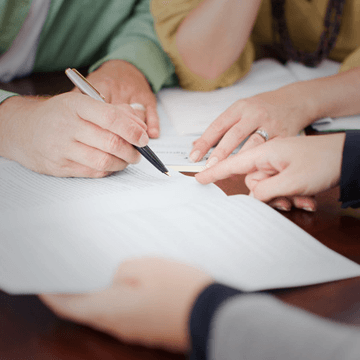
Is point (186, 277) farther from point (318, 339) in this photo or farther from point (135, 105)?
point (135, 105)

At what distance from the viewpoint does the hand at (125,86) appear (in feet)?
2.35

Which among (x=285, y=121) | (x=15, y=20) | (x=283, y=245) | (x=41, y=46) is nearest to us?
(x=283, y=245)

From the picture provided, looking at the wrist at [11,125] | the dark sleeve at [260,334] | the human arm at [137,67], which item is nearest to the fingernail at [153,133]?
the human arm at [137,67]

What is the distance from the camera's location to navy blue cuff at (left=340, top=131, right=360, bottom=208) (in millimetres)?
433

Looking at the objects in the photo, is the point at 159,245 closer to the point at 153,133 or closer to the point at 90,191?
the point at 90,191

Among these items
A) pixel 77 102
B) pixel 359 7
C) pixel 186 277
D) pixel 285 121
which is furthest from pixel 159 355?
pixel 359 7

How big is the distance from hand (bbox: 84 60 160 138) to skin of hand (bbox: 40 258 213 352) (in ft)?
1.41

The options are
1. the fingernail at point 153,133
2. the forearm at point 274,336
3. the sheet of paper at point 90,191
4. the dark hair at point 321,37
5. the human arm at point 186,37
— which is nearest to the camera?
the forearm at point 274,336

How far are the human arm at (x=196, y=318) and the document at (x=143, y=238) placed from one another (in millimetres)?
20

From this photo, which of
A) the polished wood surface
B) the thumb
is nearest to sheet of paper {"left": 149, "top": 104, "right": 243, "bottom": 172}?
the thumb

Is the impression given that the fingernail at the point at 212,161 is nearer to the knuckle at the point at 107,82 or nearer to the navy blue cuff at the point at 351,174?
the navy blue cuff at the point at 351,174

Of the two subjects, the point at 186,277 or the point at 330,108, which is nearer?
the point at 186,277

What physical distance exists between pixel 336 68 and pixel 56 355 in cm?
100

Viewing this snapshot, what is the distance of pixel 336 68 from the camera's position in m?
0.98
